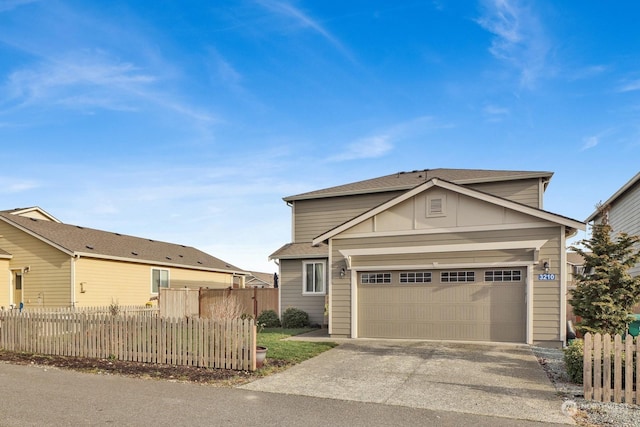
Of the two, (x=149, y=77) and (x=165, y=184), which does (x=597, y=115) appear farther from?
(x=165, y=184)

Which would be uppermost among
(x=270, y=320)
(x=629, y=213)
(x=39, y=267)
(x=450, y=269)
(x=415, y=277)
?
(x=629, y=213)

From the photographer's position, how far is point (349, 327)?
14820mm

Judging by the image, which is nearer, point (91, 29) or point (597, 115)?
point (91, 29)

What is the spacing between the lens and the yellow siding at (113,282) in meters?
19.0

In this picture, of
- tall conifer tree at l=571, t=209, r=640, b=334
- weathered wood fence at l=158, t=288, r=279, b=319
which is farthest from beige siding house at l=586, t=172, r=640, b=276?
weathered wood fence at l=158, t=288, r=279, b=319

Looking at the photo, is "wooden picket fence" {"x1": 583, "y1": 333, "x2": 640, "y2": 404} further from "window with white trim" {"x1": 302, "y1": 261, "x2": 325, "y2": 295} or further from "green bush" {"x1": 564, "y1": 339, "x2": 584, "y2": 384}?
Result: "window with white trim" {"x1": 302, "y1": 261, "x2": 325, "y2": 295}

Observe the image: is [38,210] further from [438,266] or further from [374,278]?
[438,266]

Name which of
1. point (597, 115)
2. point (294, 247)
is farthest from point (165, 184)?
point (597, 115)

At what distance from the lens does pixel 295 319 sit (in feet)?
59.9

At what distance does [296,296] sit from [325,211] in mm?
4439

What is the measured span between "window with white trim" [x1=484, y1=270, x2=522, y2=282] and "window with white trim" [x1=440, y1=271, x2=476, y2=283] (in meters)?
0.40

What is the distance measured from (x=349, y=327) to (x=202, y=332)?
6231mm

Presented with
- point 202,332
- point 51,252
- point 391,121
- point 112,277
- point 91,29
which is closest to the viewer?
point 202,332

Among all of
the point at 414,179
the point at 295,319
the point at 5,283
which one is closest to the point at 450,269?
the point at 295,319
